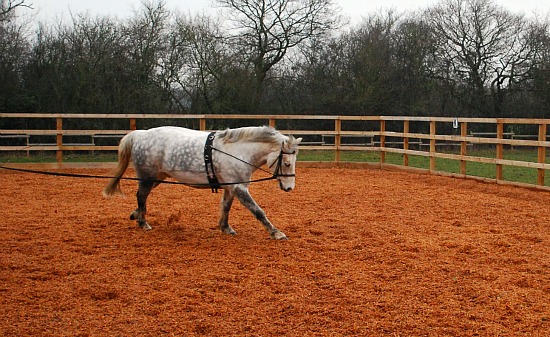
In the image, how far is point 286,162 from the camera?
6.43 m

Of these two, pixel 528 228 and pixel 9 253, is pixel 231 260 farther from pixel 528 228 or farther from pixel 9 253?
pixel 528 228

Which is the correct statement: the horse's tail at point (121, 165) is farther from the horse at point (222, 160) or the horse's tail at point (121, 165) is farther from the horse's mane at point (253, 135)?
the horse's mane at point (253, 135)

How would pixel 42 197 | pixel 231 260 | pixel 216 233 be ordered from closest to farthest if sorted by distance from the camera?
pixel 231 260
pixel 216 233
pixel 42 197

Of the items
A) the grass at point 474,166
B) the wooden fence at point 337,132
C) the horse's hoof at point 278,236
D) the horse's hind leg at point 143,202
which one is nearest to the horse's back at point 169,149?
the horse's hind leg at point 143,202

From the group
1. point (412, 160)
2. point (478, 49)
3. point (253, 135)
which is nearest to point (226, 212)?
point (253, 135)

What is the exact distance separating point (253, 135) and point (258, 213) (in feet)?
2.91

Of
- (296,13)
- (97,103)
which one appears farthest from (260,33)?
(97,103)

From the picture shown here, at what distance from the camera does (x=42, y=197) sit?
9.38 meters

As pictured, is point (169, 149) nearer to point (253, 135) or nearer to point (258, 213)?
point (253, 135)

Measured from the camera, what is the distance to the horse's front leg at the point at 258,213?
6406mm

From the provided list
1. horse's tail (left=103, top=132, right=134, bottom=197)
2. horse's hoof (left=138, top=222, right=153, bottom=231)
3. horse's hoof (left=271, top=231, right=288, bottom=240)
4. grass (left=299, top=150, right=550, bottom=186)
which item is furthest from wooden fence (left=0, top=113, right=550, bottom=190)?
horse's hoof (left=138, top=222, right=153, bottom=231)

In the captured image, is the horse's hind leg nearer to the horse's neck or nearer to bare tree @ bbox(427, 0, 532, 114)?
the horse's neck

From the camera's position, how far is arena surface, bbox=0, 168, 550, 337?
3.93m

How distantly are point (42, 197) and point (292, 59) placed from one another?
56.6ft
